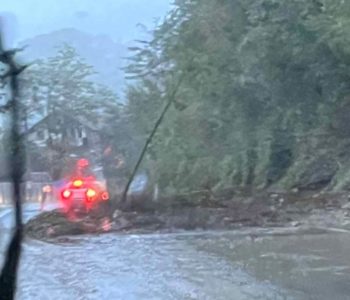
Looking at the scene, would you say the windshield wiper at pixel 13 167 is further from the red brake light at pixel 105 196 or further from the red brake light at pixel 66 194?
the red brake light at pixel 105 196

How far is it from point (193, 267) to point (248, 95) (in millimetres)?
16899

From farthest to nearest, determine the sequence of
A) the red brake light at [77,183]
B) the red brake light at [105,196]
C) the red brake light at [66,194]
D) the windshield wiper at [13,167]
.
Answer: the red brake light at [77,183]
the red brake light at [105,196]
the red brake light at [66,194]
the windshield wiper at [13,167]

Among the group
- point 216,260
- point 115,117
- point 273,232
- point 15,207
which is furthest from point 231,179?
point 15,207

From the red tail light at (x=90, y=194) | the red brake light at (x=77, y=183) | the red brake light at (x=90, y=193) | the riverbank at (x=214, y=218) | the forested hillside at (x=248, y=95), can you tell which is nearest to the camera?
the riverbank at (x=214, y=218)

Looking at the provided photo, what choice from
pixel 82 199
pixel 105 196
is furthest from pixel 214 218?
pixel 105 196

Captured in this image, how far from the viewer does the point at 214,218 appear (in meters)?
20.4

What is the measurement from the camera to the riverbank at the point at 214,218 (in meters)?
19.1

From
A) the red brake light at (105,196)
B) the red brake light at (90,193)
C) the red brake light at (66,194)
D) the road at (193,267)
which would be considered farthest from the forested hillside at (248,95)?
the road at (193,267)

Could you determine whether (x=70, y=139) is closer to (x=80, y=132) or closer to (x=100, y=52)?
(x=80, y=132)

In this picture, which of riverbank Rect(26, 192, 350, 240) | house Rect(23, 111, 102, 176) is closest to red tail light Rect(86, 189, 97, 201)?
riverbank Rect(26, 192, 350, 240)

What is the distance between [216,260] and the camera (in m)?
13.9

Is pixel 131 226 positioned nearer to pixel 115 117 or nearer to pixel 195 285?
pixel 195 285

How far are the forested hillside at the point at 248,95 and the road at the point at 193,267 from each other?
8531 millimetres

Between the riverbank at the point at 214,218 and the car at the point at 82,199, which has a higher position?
the car at the point at 82,199
